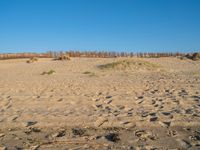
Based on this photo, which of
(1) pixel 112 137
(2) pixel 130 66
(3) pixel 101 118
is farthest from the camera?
(2) pixel 130 66

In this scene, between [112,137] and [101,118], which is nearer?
[112,137]

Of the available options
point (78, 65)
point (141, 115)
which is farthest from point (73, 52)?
point (141, 115)

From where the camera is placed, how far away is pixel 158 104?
8.75m

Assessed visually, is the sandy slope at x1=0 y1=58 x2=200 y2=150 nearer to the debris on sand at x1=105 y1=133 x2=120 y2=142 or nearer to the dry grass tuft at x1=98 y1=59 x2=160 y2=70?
the debris on sand at x1=105 y1=133 x2=120 y2=142

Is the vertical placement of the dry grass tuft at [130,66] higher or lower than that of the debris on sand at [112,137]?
lower

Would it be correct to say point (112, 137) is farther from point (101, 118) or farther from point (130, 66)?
point (130, 66)

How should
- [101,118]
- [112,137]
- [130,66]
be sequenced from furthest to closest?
[130,66] < [101,118] < [112,137]

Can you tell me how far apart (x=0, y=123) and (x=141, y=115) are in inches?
114

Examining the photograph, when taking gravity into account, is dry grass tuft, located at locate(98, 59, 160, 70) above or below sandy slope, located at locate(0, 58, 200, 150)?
below

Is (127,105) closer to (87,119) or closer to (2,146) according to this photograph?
(87,119)

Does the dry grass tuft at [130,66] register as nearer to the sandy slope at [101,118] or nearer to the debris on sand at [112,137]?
the sandy slope at [101,118]

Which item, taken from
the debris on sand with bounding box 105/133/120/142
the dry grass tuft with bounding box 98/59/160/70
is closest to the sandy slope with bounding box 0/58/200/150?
the debris on sand with bounding box 105/133/120/142

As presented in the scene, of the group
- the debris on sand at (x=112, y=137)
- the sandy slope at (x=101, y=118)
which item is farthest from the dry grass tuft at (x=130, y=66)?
the debris on sand at (x=112, y=137)

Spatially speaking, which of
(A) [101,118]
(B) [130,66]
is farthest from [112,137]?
(B) [130,66]
